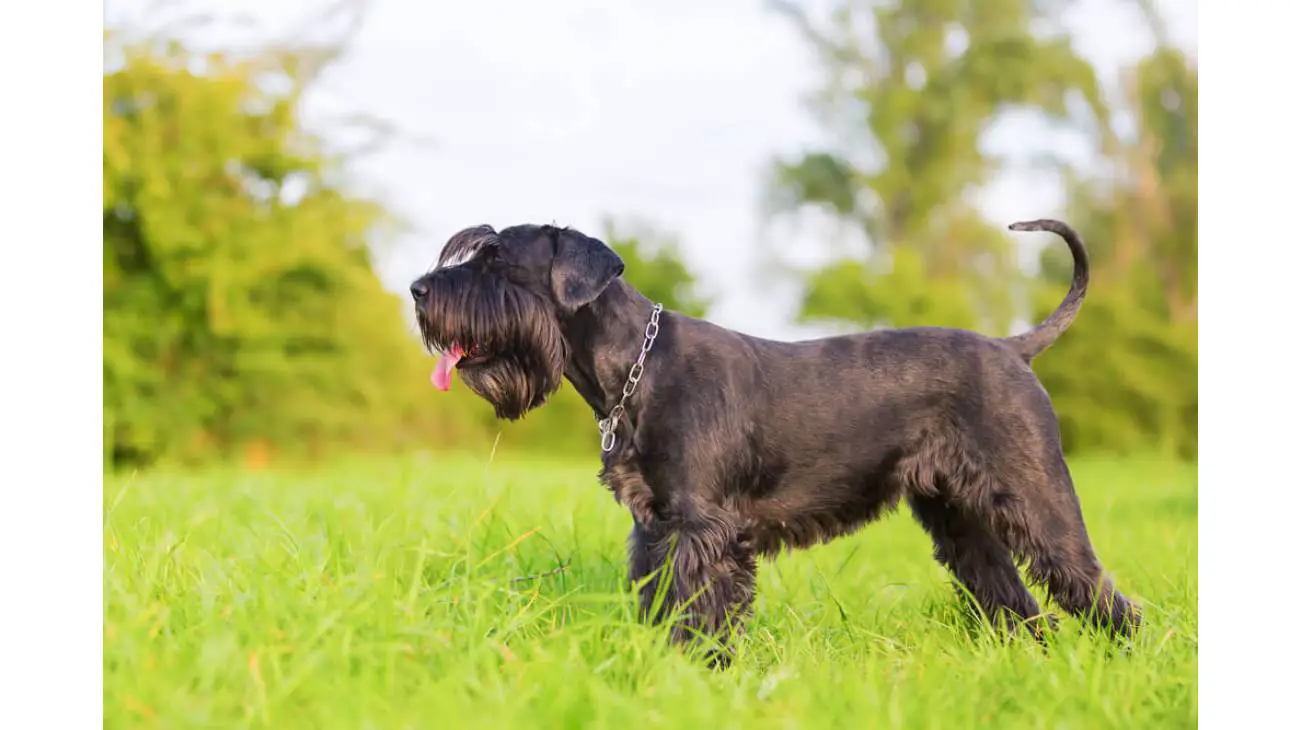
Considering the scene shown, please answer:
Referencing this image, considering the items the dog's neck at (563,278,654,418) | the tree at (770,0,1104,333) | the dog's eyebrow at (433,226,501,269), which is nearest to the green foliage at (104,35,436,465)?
the tree at (770,0,1104,333)

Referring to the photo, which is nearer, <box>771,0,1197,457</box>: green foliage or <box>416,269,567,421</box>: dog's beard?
<box>416,269,567,421</box>: dog's beard

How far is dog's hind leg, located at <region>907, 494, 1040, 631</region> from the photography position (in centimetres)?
418

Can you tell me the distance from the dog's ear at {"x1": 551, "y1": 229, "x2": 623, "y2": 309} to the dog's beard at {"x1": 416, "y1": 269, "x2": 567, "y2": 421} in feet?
0.43

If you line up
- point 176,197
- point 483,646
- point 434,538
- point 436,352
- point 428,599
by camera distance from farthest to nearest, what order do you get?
point 176,197 < point 434,538 < point 436,352 < point 428,599 < point 483,646

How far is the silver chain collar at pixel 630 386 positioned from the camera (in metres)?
3.60


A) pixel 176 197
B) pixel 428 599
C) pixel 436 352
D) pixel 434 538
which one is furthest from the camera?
pixel 176 197

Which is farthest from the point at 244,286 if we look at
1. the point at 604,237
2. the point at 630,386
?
the point at 630,386

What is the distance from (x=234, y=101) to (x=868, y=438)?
9.01m

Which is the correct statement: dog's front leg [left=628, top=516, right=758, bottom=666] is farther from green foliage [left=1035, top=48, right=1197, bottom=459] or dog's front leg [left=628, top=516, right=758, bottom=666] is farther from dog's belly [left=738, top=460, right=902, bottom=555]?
green foliage [left=1035, top=48, right=1197, bottom=459]

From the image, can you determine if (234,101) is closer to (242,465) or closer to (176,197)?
(176,197)

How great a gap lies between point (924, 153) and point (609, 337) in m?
9.29

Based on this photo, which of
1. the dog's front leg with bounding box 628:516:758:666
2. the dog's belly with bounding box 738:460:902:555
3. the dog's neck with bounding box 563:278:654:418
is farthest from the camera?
the dog's belly with bounding box 738:460:902:555

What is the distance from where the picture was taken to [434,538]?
4.18 meters
